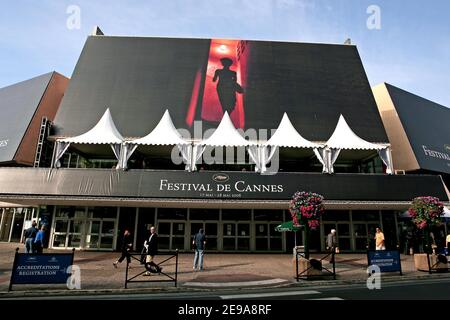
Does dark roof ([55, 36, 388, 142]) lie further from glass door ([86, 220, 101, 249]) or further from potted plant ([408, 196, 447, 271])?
potted plant ([408, 196, 447, 271])

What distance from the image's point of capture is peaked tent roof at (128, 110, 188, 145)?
1909 cm

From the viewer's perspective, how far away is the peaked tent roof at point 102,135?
19.0 m

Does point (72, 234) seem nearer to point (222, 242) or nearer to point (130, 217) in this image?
point (130, 217)

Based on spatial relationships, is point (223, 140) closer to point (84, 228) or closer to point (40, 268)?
point (84, 228)

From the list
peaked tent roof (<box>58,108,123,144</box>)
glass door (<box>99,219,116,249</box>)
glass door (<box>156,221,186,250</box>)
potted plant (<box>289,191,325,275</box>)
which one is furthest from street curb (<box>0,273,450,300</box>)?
glass door (<box>99,219,116,249</box>)

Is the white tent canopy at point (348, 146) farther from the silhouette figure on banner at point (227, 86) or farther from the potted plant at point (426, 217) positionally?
the silhouette figure on banner at point (227, 86)

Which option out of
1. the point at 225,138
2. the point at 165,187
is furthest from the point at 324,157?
the point at 165,187

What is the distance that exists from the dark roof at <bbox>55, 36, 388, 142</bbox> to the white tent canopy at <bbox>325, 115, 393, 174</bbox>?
3.18ft

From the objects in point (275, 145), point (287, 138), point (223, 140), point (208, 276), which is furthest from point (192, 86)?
point (208, 276)

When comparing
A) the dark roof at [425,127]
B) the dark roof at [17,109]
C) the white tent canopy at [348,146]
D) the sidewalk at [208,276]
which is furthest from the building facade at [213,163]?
the sidewalk at [208,276]

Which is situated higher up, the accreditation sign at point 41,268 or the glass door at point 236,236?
the glass door at point 236,236

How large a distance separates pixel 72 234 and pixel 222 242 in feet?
33.0

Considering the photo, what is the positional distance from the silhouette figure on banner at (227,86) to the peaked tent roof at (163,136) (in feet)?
13.4
